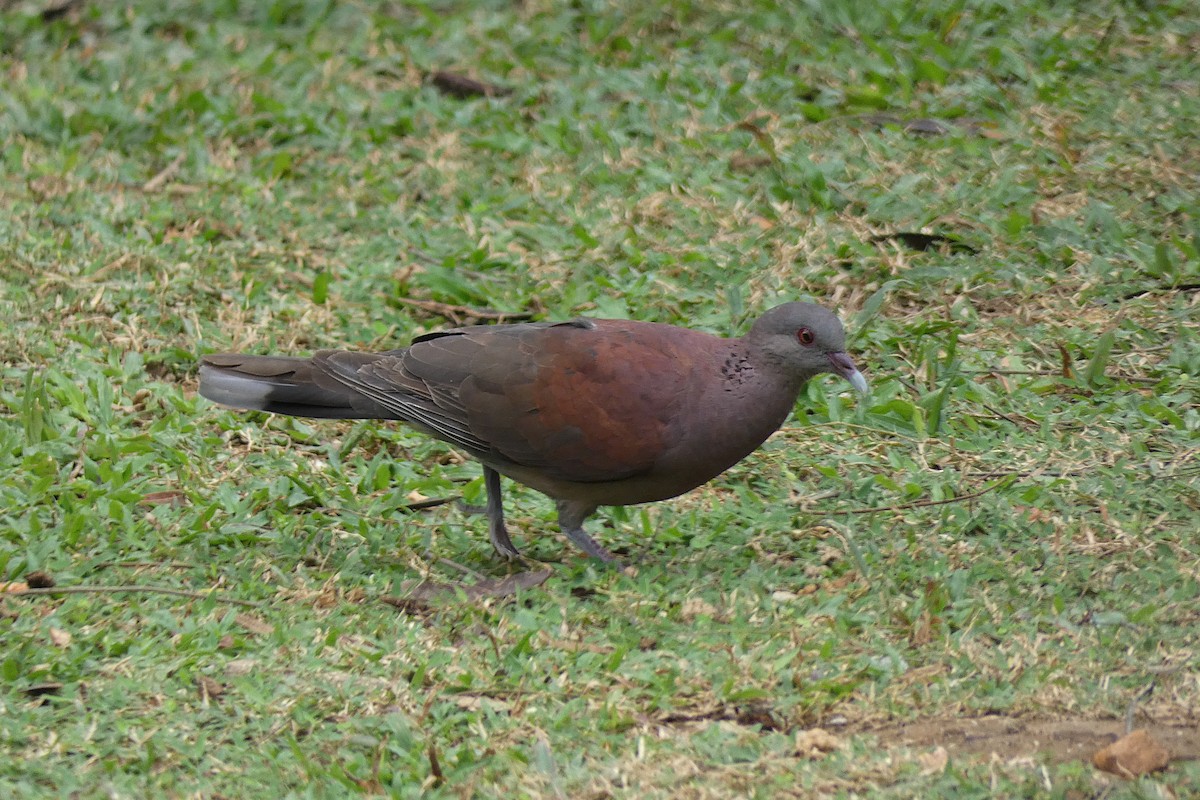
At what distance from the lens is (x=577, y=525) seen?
5.04 meters

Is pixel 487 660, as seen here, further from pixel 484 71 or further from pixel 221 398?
pixel 484 71

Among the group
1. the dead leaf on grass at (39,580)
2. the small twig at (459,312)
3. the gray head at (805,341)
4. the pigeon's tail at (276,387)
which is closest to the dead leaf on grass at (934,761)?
the gray head at (805,341)

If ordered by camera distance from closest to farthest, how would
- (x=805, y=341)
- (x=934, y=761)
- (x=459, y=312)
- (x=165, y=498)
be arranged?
(x=934, y=761) < (x=805, y=341) < (x=165, y=498) < (x=459, y=312)

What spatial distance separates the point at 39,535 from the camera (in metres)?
4.93

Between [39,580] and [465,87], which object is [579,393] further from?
[465,87]

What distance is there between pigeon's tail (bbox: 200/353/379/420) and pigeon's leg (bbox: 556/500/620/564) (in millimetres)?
730

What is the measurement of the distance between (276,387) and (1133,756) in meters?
2.96

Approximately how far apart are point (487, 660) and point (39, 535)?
1.67 metres

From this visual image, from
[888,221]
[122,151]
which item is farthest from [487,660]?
[122,151]

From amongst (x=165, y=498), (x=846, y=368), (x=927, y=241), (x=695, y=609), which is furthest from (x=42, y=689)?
(x=927, y=241)

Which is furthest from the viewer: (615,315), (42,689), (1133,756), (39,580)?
(615,315)

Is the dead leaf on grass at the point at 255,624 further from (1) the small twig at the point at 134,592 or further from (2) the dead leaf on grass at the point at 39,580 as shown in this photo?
(2) the dead leaf on grass at the point at 39,580

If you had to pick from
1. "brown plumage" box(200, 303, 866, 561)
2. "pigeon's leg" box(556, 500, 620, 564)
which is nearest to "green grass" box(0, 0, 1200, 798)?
"pigeon's leg" box(556, 500, 620, 564)

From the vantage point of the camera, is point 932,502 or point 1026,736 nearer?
point 1026,736
